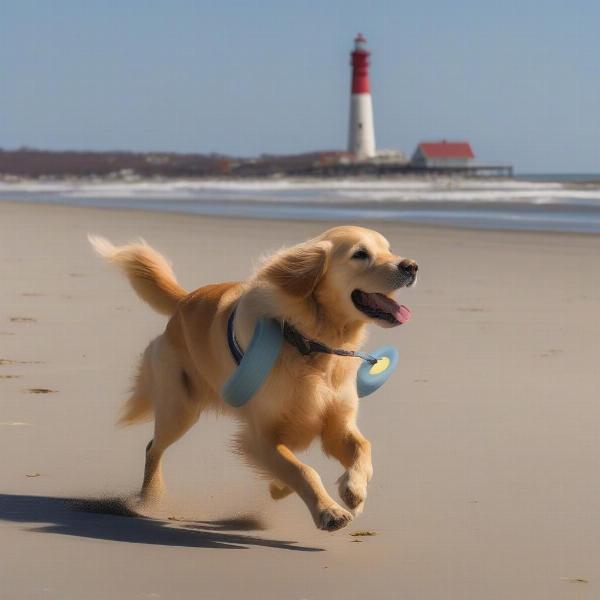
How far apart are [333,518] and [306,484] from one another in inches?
8.1

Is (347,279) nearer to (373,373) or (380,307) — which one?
(380,307)

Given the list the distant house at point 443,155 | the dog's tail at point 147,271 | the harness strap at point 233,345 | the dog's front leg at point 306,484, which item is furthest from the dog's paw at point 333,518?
the distant house at point 443,155

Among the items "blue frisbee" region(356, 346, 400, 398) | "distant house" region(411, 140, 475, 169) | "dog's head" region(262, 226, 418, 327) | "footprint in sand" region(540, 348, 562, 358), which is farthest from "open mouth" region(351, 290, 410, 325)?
"distant house" region(411, 140, 475, 169)

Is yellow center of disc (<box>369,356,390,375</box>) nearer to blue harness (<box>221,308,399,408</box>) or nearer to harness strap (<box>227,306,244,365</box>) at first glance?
blue harness (<box>221,308,399,408</box>)

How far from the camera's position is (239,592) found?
9.97ft

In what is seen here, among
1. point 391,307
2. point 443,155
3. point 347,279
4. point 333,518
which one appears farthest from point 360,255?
point 443,155

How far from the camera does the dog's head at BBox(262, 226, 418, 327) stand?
3.80 meters

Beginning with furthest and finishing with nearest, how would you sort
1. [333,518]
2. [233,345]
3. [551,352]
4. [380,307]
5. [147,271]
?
[551,352] → [147,271] → [233,345] → [380,307] → [333,518]

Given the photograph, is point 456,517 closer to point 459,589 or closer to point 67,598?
point 459,589

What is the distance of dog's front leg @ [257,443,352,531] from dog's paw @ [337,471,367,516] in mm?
45

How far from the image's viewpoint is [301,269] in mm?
3840

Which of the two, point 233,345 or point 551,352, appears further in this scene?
point 551,352

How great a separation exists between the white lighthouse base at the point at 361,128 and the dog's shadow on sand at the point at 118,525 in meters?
73.9

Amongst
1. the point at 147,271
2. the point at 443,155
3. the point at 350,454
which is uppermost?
the point at 147,271
